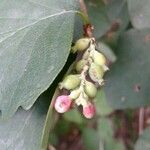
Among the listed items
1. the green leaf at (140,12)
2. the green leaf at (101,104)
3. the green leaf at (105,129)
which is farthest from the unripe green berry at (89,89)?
the green leaf at (105,129)

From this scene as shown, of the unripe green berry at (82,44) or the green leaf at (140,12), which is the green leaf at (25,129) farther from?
the green leaf at (140,12)

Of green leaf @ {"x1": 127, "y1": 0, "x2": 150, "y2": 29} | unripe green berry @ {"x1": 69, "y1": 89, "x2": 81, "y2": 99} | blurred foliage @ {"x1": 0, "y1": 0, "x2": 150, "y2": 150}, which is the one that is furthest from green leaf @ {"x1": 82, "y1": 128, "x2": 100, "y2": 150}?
unripe green berry @ {"x1": 69, "y1": 89, "x2": 81, "y2": 99}

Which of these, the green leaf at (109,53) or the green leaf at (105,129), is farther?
the green leaf at (105,129)

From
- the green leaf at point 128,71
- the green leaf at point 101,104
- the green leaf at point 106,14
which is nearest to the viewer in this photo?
the green leaf at point 128,71

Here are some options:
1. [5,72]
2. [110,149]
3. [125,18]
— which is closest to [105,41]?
[125,18]

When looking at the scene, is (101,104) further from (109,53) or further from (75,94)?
(75,94)

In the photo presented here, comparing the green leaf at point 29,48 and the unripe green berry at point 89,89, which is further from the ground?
the green leaf at point 29,48

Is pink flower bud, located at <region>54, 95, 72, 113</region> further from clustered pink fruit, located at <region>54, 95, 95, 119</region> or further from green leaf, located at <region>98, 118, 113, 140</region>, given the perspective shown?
green leaf, located at <region>98, 118, 113, 140</region>
